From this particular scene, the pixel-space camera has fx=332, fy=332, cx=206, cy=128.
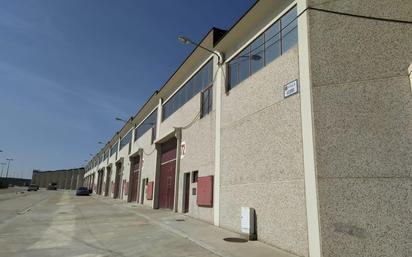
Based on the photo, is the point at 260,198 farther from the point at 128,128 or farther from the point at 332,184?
the point at 128,128

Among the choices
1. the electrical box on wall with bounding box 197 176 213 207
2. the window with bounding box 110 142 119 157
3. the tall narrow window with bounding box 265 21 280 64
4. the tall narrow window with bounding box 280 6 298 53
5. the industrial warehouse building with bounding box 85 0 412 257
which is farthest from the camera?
the window with bounding box 110 142 119 157

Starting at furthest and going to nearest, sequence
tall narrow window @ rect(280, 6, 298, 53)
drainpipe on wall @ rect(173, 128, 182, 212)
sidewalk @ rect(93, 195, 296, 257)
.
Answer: drainpipe on wall @ rect(173, 128, 182, 212) < tall narrow window @ rect(280, 6, 298, 53) < sidewalk @ rect(93, 195, 296, 257)

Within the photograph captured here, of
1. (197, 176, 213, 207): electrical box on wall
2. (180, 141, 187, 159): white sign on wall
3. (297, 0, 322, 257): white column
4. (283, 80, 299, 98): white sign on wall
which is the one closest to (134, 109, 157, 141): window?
(180, 141, 187, 159): white sign on wall

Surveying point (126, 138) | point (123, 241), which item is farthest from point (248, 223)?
point (126, 138)

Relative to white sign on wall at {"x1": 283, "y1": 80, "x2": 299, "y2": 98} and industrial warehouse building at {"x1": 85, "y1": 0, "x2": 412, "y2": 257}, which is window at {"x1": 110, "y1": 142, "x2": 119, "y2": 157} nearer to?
industrial warehouse building at {"x1": 85, "y1": 0, "x2": 412, "y2": 257}

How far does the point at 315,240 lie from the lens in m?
8.28

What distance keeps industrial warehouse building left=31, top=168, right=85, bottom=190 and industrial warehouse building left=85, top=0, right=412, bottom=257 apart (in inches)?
4886

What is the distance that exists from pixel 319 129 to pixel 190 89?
45.2ft

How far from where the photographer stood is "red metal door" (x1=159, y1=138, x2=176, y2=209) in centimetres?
2338

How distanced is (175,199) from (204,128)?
621 centimetres

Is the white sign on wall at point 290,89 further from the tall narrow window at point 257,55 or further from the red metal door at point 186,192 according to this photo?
the red metal door at point 186,192

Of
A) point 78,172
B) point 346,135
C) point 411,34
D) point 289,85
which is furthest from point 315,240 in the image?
point 78,172

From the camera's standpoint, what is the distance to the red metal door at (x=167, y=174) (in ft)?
76.7

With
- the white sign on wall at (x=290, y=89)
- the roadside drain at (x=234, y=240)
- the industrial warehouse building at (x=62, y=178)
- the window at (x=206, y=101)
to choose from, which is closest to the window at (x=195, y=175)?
the window at (x=206, y=101)
